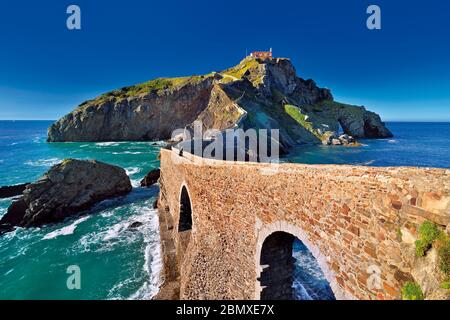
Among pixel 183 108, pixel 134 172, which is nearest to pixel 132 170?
pixel 134 172

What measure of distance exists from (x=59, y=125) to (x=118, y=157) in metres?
56.8

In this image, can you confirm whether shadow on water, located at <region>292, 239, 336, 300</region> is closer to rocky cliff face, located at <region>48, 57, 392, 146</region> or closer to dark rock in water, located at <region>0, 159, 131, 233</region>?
dark rock in water, located at <region>0, 159, 131, 233</region>

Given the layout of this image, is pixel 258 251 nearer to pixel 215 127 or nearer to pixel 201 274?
pixel 201 274

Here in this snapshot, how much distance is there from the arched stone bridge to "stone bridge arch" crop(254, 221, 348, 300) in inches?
1.1

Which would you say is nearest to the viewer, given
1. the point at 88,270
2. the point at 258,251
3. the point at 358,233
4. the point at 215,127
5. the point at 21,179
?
the point at 358,233

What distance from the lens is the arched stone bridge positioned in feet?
13.5

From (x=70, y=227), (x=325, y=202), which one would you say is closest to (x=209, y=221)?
(x=325, y=202)

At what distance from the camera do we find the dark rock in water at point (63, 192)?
23062 millimetres

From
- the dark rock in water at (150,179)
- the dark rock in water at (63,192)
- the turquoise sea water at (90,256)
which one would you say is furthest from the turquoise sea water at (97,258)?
the dark rock in water at (150,179)

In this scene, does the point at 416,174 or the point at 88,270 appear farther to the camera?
the point at 88,270

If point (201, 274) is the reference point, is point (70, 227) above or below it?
below

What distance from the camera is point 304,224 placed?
21.0ft
